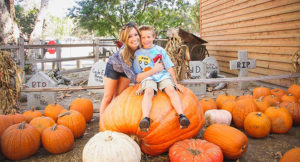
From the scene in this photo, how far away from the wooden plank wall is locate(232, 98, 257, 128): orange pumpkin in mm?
2920

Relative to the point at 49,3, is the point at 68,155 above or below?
below

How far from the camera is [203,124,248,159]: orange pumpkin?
7.79ft

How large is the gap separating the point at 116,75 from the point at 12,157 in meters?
1.52

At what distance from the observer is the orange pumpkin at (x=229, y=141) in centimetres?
237

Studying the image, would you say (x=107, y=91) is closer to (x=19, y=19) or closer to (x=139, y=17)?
(x=139, y=17)

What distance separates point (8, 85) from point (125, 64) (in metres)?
2.12

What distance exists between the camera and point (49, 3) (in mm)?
11188

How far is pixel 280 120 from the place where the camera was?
3072 mm

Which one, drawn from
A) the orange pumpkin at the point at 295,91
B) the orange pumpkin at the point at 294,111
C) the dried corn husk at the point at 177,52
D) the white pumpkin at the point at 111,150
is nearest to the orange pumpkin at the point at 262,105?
the orange pumpkin at the point at 294,111

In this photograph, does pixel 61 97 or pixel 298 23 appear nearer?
pixel 298 23

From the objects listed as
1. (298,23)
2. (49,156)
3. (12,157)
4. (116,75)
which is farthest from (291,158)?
(298,23)

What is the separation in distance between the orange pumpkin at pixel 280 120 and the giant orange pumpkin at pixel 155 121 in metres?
1.26

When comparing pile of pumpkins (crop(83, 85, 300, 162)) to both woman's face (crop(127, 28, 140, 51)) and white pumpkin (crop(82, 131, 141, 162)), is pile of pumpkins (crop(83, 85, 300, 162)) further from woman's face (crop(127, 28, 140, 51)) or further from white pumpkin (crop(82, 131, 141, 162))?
woman's face (crop(127, 28, 140, 51))

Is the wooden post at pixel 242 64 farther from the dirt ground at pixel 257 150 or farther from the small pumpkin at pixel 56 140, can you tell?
the small pumpkin at pixel 56 140
